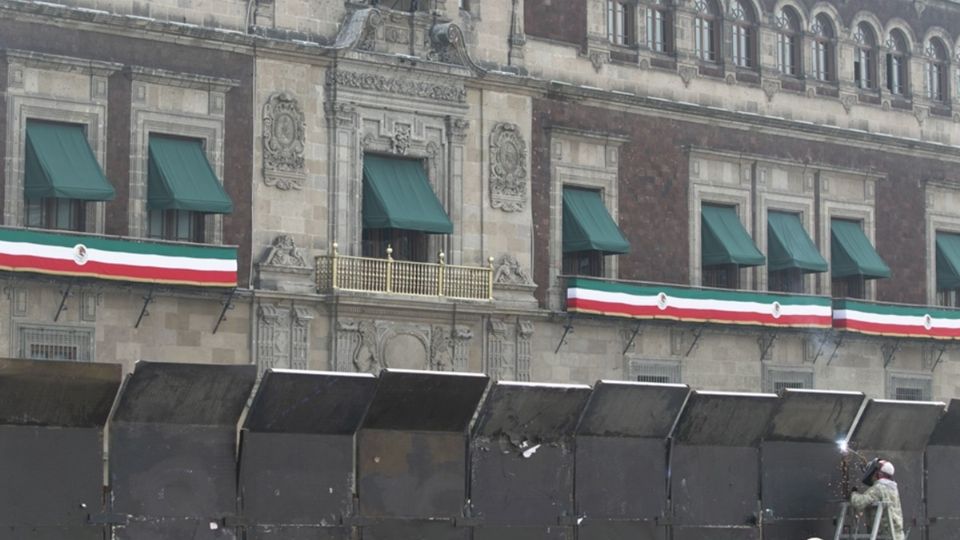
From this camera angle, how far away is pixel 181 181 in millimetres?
36406

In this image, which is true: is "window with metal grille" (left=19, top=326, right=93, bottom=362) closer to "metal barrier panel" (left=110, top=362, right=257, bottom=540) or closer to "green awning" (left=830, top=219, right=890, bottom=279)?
"metal barrier panel" (left=110, top=362, right=257, bottom=540)

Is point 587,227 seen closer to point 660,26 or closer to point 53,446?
point 660,26

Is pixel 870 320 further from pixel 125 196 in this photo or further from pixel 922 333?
pixel 125 196

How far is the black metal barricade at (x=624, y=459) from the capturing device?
20766 mm

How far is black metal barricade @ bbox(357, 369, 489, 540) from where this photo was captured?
63.8 feet

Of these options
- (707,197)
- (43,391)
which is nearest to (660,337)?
(707,197)

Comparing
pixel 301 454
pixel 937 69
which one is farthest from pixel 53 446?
pixel 937 69

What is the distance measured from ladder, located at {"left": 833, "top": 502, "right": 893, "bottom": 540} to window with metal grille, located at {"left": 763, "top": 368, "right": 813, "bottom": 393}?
23.2 metres

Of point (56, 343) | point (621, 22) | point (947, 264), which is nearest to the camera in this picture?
point (56, 343)

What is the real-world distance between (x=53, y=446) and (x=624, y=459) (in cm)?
624

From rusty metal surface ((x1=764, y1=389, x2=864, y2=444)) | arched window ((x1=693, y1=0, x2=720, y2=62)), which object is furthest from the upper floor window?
rusty metal surface ((x1=764, y1=389, x2=864, y2=444))

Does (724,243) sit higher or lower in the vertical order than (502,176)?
lower

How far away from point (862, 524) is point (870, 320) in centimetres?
2504

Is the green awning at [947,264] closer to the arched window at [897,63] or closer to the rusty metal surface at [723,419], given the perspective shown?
the arched window at [897,63]
